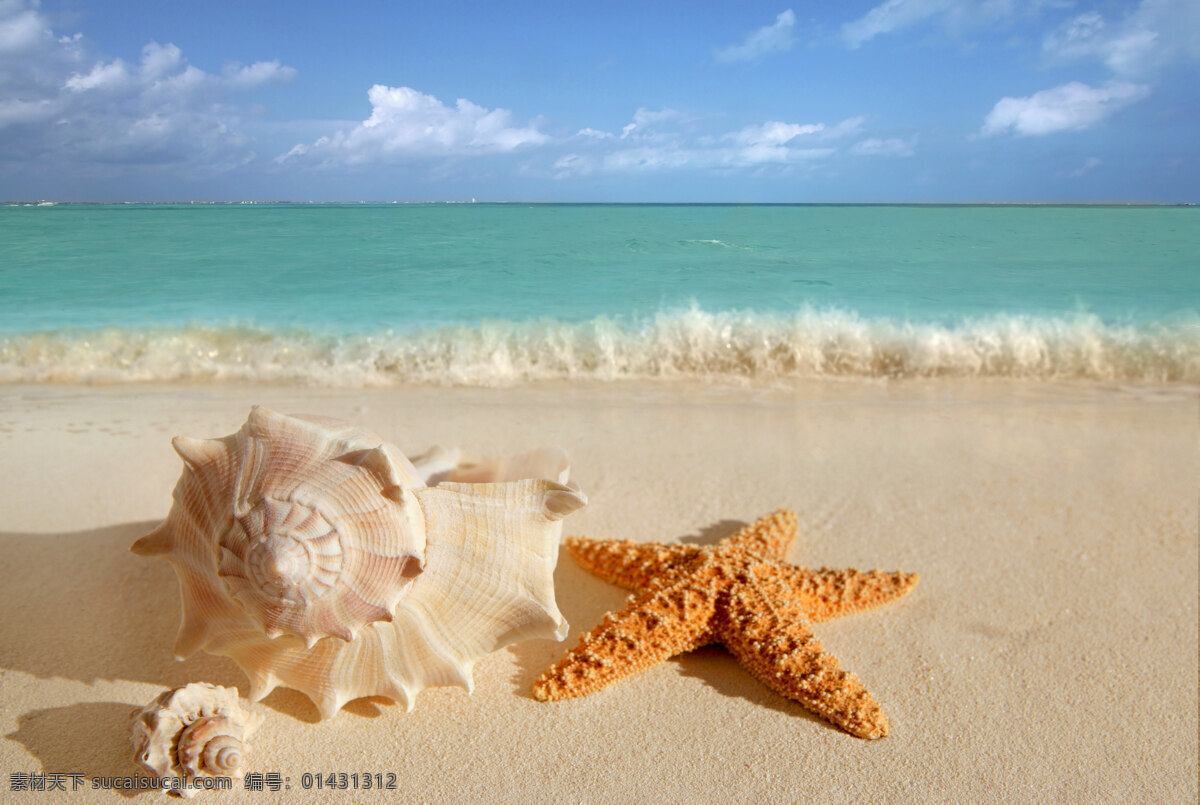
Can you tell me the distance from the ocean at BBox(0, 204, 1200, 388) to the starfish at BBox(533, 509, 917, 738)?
3791mm

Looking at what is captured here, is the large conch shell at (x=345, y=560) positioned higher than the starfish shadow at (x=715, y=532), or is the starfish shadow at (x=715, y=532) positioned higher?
the large conch shell at (x=345, y=560)

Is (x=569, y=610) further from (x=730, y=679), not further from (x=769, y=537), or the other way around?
(x=769, y=537)

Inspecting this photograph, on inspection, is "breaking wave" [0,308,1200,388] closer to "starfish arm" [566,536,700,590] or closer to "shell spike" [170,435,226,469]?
"starfish arm" [566,536,700,590]

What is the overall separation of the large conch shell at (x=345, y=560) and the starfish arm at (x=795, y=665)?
0.63m

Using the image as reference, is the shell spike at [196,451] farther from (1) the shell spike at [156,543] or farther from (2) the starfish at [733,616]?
(2) the starfish at [733,616]

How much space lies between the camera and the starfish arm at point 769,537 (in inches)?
121

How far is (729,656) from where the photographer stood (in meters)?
2.67

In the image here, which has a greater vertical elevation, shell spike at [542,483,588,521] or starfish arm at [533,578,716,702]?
shell spike at [542,483,588,521]

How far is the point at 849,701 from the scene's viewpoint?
2.31 metres

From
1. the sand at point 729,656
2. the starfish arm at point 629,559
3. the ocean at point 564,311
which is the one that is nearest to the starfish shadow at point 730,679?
the sand at point 729,656

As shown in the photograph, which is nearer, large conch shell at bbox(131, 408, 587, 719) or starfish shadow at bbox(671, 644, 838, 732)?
large conch shell at bbox(131, 408, 587, 719)

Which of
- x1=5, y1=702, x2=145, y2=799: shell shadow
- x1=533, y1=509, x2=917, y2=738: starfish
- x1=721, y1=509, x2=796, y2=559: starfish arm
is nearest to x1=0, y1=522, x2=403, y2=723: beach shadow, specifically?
x1=5, y1=702, x2=145, y2=799: shell shadow

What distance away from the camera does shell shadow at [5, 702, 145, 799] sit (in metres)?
2.13

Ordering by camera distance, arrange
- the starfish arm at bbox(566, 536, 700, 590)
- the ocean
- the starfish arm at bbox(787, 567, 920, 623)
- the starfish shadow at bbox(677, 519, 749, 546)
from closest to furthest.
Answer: the starfish arm at bbox(787, 567, 920, 623)
the starfish arm at bbox(566, 536, 700, 590)
the starfish shadow at bbox(677, 519, 749, 546)
the ocean
